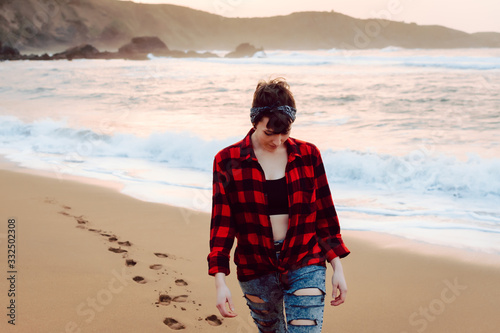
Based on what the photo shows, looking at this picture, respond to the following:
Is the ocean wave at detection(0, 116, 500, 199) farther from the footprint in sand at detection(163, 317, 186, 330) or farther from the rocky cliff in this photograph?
the rocky cliff

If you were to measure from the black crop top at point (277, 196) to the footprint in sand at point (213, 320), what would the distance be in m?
1.72

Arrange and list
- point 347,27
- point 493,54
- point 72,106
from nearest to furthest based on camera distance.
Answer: point 72,106
point 493,54
point 347,27

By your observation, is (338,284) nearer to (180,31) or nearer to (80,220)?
(80,220)

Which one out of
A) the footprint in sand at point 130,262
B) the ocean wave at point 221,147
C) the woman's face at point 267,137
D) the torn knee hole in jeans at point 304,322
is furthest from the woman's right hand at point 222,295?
the ocean wave at point 221,147

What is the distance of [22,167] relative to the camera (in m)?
9.42

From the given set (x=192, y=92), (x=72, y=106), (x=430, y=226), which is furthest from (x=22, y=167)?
(x=192, y=92)

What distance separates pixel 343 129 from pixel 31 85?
21.8 metres

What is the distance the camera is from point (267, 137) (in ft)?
7.18

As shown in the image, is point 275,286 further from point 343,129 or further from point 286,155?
point 343,129

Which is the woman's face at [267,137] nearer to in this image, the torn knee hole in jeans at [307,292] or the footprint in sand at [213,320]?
the torn knee hole in jeans at [307,292]

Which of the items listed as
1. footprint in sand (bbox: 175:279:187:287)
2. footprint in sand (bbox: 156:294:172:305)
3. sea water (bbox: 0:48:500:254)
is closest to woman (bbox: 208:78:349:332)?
sea water (bbox: 0:48:500:254)

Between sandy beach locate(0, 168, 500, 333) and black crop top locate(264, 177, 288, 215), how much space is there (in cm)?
168

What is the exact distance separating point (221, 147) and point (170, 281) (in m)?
7.33

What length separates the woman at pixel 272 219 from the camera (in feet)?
7.06
